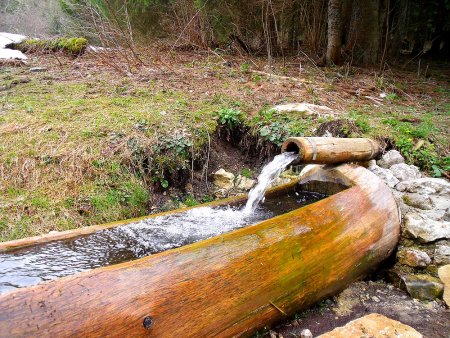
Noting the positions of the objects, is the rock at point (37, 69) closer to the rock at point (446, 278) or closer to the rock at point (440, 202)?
the rock at point (440, 202)

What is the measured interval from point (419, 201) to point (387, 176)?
43 cm

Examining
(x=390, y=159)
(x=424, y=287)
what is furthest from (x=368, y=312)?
(x=390, y=159)

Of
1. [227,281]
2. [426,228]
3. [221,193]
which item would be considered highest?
[227,281]

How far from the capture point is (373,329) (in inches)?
85.8

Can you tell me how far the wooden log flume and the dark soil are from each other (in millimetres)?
109

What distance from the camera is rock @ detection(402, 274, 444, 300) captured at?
2.59 m

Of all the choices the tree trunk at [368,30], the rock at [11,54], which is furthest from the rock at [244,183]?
the rock at [11,54]

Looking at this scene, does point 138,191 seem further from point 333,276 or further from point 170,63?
point 170,63

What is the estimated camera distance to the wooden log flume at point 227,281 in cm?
147

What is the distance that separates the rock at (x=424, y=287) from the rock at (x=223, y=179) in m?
2.40

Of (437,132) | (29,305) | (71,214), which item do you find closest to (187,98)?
(71,214)

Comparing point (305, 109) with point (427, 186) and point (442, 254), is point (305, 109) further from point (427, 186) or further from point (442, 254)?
point (442, 254)

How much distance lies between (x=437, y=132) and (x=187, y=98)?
3.66 m

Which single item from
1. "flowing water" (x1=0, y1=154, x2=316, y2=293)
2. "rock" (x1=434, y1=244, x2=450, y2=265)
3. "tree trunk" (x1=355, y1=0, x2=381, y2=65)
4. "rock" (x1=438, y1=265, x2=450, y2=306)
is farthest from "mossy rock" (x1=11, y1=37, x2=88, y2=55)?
"rock" (x1=438, y1=265, x2=450, y2=306)
